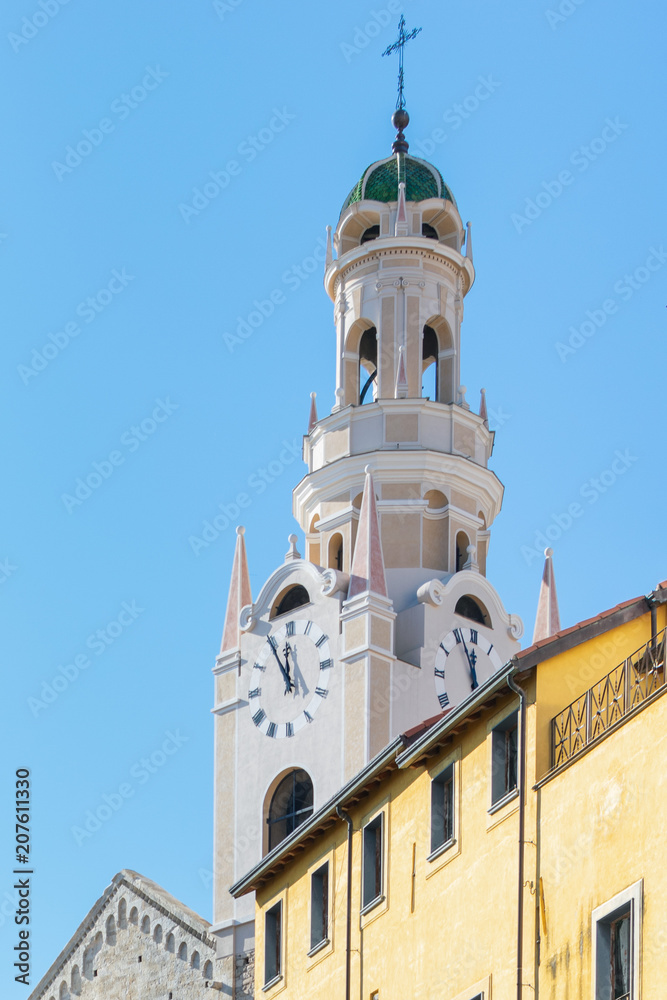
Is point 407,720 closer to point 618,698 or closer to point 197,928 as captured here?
point 197,928

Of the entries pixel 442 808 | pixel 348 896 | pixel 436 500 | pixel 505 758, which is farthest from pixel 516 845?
pixel 436 500

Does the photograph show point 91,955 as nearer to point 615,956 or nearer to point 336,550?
point 336,550

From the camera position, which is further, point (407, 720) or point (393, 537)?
point (393, 537)

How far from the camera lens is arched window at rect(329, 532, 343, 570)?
58.7 metres

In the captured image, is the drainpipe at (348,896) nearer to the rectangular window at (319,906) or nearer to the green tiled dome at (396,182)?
the rectangular window at (319,906)

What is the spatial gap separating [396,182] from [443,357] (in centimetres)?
542

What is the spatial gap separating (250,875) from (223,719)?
16.4 metres

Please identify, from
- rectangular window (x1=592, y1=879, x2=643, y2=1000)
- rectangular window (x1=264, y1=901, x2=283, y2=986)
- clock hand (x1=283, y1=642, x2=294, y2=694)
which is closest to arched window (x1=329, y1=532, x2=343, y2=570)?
clock hand (x1=283, y1=642, x2=294, y2=694)

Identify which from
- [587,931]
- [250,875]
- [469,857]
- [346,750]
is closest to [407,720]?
[346,750]

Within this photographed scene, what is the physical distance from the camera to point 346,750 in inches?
2044

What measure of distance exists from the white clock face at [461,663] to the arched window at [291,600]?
3.74 m

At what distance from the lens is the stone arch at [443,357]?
201ft

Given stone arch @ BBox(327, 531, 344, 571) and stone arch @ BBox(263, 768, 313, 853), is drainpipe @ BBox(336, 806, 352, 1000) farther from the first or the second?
stone arch @ BBox(327, 531, 344, 571)

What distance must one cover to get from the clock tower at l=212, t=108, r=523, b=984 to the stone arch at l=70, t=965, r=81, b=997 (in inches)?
218
